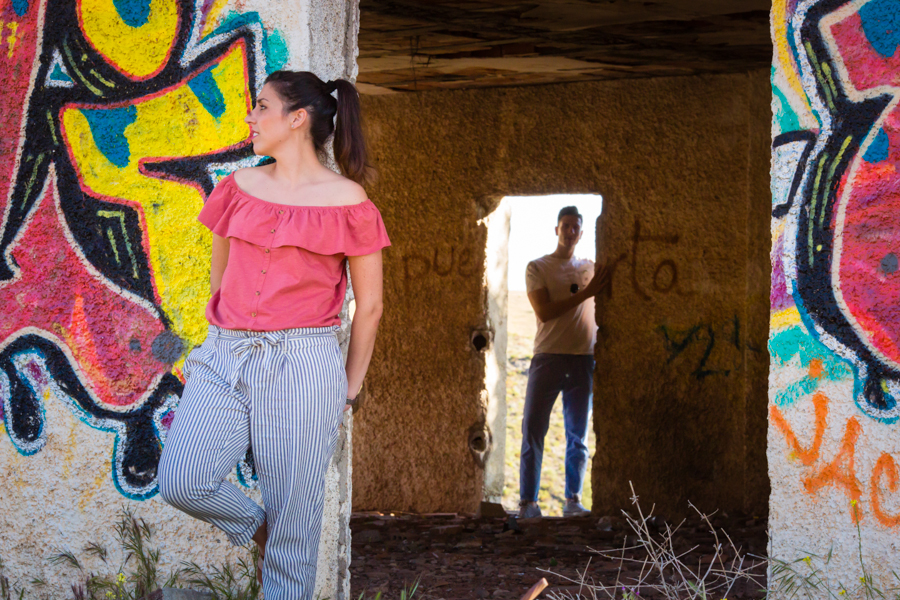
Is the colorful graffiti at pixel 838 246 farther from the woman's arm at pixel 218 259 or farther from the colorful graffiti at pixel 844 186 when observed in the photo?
the woman's arm at pixel 218 259

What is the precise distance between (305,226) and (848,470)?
1.77 meters

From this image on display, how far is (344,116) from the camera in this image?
269 centimetres


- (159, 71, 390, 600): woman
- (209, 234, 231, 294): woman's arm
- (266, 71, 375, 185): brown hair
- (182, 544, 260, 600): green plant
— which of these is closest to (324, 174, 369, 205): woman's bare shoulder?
(159, 71, 390, 600): woman

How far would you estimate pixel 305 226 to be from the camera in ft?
8.14

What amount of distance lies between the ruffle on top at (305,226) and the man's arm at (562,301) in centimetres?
374

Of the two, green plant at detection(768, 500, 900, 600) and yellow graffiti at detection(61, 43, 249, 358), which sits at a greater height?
yellow graffiti at detection(61, 43, 249, 358)

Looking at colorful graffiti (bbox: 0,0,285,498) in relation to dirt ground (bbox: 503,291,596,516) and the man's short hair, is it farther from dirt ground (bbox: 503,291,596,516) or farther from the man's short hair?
dirt ground (bbox: 503,291,596,516)

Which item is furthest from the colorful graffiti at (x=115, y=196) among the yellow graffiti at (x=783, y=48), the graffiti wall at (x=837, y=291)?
the graffiti wall at (x=837, y=291)

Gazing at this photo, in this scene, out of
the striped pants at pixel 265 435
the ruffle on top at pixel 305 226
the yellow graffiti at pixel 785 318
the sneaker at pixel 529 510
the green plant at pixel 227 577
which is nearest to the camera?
the striped pants at pixel 265 435

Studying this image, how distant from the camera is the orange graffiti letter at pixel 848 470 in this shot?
284 centimetres

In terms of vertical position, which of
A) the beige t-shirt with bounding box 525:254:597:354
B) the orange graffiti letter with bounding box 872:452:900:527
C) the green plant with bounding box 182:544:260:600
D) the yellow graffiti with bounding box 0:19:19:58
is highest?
the yellow graffiti with bounding box 0:19:19:58

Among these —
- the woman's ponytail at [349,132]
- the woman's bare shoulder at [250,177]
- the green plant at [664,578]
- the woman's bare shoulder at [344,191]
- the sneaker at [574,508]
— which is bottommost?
the sneaker at [574,508]

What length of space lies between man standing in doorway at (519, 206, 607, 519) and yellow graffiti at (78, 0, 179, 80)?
11.4 feet

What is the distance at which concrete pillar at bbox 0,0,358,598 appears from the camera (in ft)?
10.6
